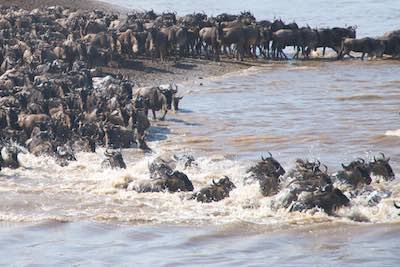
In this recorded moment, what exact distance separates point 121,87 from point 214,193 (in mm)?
8070

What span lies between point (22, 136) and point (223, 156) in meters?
3.75

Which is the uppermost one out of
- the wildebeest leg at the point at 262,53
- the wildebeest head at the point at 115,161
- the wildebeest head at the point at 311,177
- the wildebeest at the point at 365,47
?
the wildebeest at the point at 365,47

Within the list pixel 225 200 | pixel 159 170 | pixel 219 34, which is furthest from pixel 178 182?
pixel 219 34

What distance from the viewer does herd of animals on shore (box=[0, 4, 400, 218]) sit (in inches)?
582

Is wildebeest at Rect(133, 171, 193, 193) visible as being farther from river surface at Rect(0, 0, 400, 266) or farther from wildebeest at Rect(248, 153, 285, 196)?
wildebeest at Rect(248, 153, 285, 196)

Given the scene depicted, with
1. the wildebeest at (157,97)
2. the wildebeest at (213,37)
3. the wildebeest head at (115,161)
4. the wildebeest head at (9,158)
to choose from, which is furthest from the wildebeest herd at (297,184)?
the wildebeest at (213,37)

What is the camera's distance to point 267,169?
1520cm

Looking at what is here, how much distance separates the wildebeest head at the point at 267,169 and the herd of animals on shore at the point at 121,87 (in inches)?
0.7

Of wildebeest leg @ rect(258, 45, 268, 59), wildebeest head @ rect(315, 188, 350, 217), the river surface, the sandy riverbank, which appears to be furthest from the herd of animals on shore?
the sandy riverbank

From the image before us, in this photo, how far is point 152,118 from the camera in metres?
21.6

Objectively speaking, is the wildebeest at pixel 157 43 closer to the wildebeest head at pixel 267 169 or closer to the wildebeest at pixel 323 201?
the wildebeest head at pixel 267 169

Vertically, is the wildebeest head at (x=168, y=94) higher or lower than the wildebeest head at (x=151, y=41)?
lower

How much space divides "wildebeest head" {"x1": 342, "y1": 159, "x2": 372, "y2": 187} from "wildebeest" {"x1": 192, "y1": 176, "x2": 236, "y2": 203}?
5.77 ft

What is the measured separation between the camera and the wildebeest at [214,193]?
14.3 meters
